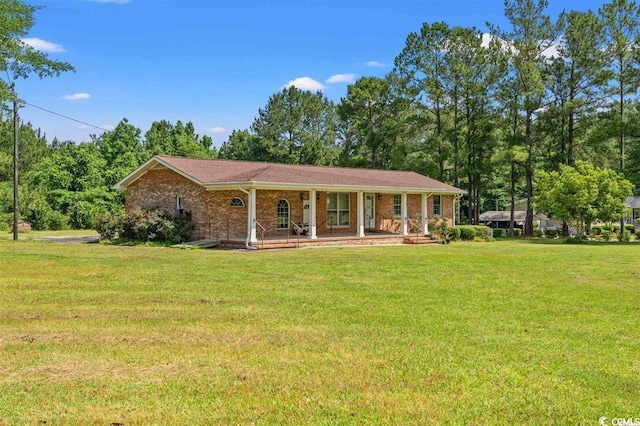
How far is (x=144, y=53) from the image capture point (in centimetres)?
2927

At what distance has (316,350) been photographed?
5742mm

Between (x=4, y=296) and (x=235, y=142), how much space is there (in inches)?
2091

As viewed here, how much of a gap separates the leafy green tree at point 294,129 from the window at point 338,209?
28865mm

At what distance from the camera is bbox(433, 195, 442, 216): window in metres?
30.5

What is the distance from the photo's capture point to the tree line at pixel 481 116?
34750mm

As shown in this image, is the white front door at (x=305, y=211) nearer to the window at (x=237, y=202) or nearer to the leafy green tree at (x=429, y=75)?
the window at (x=237, y=202)

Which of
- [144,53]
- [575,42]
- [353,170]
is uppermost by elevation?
[575,42]

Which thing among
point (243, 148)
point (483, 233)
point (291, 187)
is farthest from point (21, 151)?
point (483, 233)

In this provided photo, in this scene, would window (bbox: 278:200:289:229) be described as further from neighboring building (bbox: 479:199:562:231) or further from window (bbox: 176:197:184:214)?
neighboring building (bbox: 479:199:562:231)

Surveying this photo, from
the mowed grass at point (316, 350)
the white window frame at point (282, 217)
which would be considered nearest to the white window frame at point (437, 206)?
the white window frame at point (282, 217)

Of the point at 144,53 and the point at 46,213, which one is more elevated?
the point at 144,53

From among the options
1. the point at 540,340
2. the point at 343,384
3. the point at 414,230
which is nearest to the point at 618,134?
the point at 414,230

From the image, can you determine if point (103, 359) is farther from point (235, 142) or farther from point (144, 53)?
point (235, 142)

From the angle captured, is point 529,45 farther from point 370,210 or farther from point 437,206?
point 370,210
